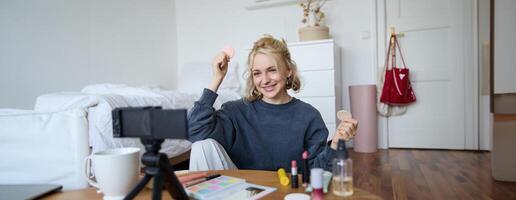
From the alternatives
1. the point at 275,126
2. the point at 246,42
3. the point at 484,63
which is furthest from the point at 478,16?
the point at 275,126

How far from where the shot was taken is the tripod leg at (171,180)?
1.35 ft

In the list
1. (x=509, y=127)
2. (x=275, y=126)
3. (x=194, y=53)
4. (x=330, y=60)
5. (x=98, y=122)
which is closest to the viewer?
(x=275, y=126)

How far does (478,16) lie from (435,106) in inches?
33.6

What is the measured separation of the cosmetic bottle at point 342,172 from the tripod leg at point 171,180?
0.79 ft

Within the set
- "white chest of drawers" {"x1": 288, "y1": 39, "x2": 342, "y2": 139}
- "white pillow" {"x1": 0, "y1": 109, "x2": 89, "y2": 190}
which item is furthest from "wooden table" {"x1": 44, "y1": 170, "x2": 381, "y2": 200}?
"white chest of drawers" {"x1": 288, "y1": 39, "x2": 342, "y2": 139}

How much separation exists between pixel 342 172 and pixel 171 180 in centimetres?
27

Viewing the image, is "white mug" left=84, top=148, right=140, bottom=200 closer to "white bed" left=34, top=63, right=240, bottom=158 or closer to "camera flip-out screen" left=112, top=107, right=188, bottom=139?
"camera flip-out screen" left=112, top=107, right=188, bottom=139

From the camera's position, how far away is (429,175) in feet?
6.52

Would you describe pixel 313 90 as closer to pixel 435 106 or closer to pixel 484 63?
pixel 435 106

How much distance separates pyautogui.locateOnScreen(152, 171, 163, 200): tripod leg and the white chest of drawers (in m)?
2.24

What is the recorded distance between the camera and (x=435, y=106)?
9.14 feet

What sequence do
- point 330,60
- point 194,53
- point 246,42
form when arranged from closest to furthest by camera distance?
point 330,60 → point 246,42 → point 194,53

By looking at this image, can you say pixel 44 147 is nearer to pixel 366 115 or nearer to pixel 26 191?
pixel 26 191

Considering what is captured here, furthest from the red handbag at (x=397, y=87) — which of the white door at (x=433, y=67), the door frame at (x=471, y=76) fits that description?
the door frame at (x=471, y=76)
